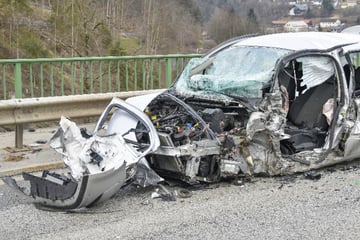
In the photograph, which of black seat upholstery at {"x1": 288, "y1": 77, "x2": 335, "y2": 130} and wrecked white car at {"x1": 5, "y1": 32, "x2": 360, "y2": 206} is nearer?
wrecked white car at {"x1": 5, "y1": 32, "x2": 360, "y2": 206}

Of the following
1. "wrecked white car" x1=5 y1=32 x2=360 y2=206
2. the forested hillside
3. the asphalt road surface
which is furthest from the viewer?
the forested hillside

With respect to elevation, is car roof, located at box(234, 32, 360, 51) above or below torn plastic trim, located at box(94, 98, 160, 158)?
above

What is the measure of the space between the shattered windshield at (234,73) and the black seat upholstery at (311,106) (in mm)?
928

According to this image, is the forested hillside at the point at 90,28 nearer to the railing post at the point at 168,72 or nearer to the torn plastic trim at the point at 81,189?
the railing post at the point at 168,72

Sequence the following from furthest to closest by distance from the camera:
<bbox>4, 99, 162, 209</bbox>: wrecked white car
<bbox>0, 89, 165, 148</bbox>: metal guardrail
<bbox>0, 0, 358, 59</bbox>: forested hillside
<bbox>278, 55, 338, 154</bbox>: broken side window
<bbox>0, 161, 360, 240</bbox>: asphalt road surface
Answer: <bbox>0, 0, 358, 59</bbox>: forested hillside → <bbox>0, 89, 165, 148</bbox>: metal guardrail → <bbox>278, 55, 338, 154</bbox>: broken side window → <bbox>4, 99, 162, 209</bbox>: wrecked white car → <bbox>0, 161, 360, 240</bbox>: asphalt road surface

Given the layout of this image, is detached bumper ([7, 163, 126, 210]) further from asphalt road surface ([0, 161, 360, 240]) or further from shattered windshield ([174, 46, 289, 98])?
shattered windshield ([174, 46, 289, 98])

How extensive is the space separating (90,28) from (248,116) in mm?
24532

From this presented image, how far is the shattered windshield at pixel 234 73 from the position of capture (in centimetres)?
630

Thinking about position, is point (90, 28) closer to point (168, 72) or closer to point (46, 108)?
point (168, 72)

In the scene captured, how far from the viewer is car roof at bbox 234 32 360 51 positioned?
6.71 meters

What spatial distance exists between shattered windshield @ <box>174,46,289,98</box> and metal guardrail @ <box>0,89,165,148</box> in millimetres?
1570

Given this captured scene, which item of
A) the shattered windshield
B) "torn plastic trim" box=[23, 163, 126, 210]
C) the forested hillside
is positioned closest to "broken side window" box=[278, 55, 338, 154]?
the shattered windshield

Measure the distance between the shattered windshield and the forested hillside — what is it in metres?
21.7

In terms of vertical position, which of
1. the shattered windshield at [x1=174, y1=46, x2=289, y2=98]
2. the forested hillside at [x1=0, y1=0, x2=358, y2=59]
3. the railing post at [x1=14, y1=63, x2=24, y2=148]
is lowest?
the forested hillside at [x1=0, y1=0, x2=358, y2=59]
